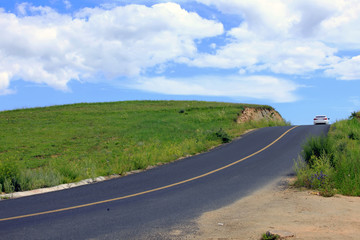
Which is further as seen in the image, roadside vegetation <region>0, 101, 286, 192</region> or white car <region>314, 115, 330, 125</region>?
white car <region>314, 115, 330, 125</region>

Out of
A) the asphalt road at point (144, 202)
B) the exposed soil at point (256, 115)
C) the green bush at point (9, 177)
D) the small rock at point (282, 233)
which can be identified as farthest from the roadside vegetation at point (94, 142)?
the small rock at point (282, 233)

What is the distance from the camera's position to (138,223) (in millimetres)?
8008

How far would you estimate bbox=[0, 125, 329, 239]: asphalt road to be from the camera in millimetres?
7625

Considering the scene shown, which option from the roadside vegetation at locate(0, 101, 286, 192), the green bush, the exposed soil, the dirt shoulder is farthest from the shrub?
the exposed soil

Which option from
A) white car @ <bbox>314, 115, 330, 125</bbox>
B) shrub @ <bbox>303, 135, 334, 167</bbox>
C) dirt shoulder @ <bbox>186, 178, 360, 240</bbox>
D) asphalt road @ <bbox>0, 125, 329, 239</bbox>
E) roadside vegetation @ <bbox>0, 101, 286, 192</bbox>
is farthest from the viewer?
white car @ <bbox>314, 115, 330, 125</bbox>

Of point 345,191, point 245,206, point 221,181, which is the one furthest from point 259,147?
point 245,206

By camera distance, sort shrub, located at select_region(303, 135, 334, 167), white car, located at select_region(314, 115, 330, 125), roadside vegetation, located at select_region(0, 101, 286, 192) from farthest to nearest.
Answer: white car, located at select_region(314, 115, 330, 125), roadside vegetation, located at select_region(0, 101, 286, 192), shrub, located at select_region(303, 135, 334, 167)

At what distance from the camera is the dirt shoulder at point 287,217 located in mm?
7160

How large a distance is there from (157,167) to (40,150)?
33.5 feet

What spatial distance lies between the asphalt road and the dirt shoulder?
0.53m

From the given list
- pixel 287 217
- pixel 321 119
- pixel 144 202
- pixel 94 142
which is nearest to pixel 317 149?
A: pixel 287 217

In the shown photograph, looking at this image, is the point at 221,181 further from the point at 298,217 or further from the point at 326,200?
the point at 298,217

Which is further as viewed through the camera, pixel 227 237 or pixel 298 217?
pixel 298 217

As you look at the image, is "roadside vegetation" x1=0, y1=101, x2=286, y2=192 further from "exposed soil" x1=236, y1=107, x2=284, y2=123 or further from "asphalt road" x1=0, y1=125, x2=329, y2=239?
"asphalt road" x1=0, y1=125, x2=329, y2=239
